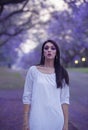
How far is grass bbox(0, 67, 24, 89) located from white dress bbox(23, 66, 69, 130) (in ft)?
14.0

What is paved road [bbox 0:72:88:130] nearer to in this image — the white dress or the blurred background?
the blurred background

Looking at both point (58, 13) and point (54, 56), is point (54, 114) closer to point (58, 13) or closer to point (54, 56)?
point (54, 56)

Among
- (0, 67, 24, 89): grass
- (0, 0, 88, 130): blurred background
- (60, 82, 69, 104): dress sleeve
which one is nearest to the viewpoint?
(60, 82, 69, 104): dress sleeve

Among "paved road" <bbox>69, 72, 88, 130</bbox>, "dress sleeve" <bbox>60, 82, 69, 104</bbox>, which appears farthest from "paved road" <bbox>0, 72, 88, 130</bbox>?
"dress sleeve" <bbox>60, 82, 69, 104</bbox>

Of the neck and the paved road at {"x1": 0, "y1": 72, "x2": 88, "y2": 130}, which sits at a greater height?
the neck

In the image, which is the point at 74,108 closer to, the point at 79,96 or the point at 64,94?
the point at 79,96

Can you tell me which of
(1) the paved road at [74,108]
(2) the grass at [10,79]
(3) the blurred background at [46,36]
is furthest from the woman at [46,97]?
(2) the grass at [10,79]

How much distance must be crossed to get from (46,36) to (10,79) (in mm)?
1353

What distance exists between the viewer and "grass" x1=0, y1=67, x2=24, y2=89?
6.74m

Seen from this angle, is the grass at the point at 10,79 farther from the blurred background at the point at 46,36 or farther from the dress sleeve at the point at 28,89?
the dress sleeve at the point at 28,89

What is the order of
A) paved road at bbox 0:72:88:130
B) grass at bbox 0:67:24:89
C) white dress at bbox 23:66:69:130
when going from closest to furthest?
white dress at bbox 23:66:69:130, paved road at bbox 0:72:88:130, grass at bbox 0:67:24:89

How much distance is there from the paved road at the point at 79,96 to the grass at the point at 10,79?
0.93m

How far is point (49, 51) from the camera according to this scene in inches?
99.3

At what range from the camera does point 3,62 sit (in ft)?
21.9
